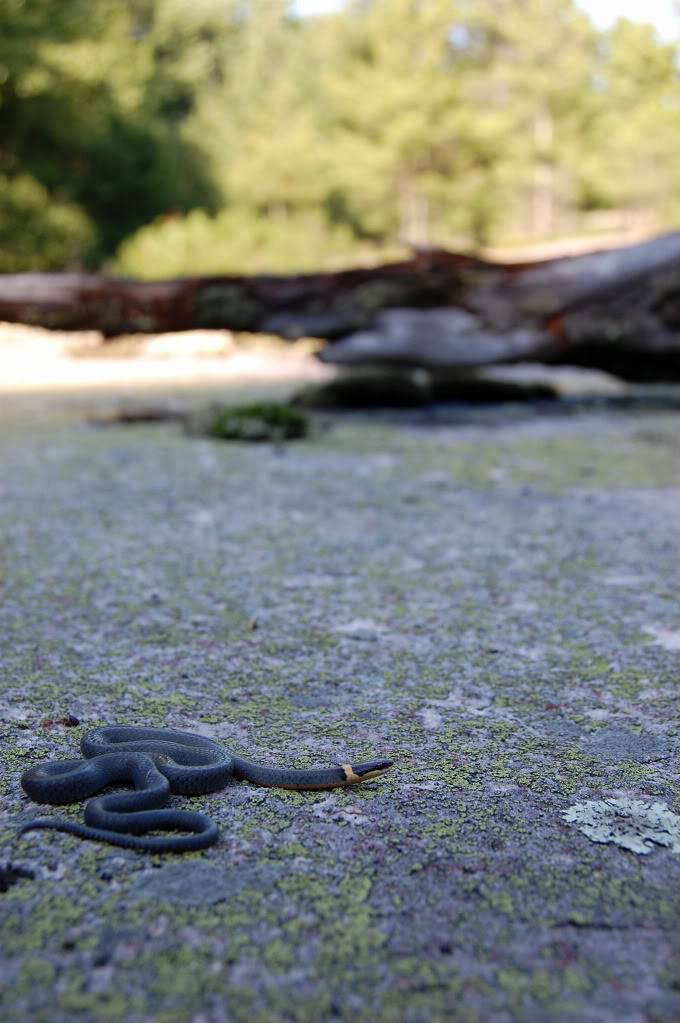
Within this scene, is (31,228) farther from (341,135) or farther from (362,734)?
(362,734)

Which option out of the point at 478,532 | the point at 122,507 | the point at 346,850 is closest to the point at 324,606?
the point at 478,532

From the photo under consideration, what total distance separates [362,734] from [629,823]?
0.63 metres

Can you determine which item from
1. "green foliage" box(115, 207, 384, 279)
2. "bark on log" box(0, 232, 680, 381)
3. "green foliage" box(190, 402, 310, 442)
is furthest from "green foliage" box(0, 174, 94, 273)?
"green foliage" box(190, 402, 310, 442)

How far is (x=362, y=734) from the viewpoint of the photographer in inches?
87.0

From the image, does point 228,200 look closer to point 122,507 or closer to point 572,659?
point 122,507

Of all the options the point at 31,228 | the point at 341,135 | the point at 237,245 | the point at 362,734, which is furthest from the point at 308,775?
the point at 341,135

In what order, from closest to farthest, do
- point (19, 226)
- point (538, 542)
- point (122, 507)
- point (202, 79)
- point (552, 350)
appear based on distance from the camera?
point (538, 542)
point (122, 507)
point (552, 350)
point (19, 226)
point (202, 79)

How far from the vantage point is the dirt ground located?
54.7 inches

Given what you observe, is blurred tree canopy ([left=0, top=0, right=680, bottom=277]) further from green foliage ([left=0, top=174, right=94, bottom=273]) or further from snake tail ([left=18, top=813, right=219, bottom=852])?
snake tail ([left=18, top=813, right=219, bottom=852])

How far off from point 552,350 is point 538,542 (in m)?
3.56

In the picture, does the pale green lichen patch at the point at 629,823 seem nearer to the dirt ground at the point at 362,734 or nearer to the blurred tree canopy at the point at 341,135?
the dirt ground at the point at 362,734

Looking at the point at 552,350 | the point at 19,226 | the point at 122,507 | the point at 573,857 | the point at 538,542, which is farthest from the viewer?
the point at 19,226

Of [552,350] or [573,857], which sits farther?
[552,350]

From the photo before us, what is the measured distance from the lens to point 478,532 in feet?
13.6
